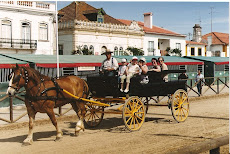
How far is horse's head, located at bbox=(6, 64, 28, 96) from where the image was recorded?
8078 mm

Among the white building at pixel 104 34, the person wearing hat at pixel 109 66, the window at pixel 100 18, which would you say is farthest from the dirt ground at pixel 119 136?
the window at pixel 100 18

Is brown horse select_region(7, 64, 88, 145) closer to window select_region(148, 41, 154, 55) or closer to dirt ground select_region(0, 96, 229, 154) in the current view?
dirt ground select_region(0, 96, 229, 154)

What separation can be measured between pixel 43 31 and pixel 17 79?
67.5ft

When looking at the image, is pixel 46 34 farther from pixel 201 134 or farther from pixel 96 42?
pixel 201 134

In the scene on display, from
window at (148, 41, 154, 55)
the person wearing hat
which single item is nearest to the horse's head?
the person wearing hat

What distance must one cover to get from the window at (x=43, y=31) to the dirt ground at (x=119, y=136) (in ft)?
54.2

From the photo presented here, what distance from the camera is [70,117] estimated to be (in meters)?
13.4

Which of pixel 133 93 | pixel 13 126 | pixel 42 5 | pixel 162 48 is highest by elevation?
pixel 42 5

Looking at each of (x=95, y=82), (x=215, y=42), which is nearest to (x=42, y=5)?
(x=95, y=82)

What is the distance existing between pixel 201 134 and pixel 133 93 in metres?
2.26

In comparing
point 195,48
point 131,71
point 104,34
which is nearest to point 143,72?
point 131,71

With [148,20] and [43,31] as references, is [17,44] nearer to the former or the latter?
[43,31]

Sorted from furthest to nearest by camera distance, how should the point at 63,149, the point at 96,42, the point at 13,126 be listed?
the point at 96,42
the point at 13,126
the point at 63,149

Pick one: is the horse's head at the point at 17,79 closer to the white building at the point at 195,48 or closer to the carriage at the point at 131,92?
the carriage at the point at 131,92
